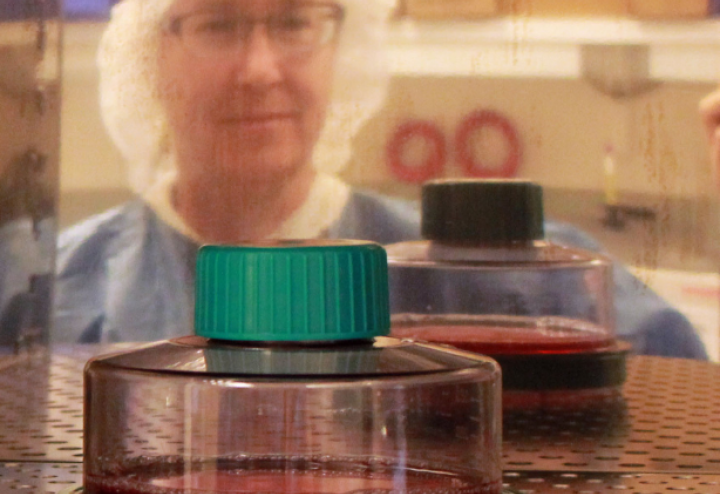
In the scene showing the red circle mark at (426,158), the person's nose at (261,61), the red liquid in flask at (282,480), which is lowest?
the red liquid in flask at (282,480)

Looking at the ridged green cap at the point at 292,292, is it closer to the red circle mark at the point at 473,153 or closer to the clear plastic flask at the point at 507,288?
the clear plastic flask at the point at 507,288

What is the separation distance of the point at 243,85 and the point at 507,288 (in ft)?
0.81

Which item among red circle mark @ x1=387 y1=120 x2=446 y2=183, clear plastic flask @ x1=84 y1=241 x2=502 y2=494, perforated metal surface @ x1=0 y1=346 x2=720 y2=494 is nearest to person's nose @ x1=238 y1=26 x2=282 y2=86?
red circle mark @ x1=387 y1=120 x2=446 y2=183

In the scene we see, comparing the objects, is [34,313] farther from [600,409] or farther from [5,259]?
[600,409]

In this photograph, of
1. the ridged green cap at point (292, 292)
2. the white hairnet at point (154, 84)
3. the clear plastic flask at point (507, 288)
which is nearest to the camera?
the ridged green cap at point (292, 292)

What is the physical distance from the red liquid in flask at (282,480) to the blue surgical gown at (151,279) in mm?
359

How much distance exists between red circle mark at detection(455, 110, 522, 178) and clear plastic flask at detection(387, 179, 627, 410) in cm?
5

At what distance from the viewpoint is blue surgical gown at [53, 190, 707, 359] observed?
2.38 ft

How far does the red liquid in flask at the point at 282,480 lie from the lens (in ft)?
1.12

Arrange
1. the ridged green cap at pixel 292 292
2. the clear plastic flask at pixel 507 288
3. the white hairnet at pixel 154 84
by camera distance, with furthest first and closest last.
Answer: the white hairnet at pixel 154 84 < the clear plastic flask at pixel 507 288 < the ridged green cap at pixel 292 292

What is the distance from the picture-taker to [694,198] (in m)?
0.73

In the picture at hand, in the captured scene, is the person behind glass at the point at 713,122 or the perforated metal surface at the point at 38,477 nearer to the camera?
the perforated metal surface at the point at 38,477

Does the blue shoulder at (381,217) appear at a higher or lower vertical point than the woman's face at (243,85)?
lower

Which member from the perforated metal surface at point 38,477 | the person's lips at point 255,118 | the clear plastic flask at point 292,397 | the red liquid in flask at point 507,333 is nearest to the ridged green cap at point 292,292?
the clear plastic flask at point 292,397
